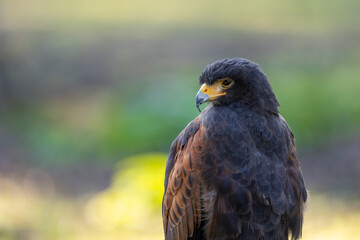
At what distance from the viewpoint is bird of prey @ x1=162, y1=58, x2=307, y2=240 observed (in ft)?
12.5

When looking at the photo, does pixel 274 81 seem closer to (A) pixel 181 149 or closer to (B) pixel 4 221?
(B) pixel 4 221

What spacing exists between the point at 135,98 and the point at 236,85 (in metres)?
7.66

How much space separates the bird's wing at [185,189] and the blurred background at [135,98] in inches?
90.0

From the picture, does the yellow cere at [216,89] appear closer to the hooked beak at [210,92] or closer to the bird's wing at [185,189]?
the hooked beak at [210,92]

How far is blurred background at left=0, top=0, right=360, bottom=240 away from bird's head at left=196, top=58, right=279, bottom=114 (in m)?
2.71

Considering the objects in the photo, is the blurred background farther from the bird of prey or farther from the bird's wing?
the bird of prey

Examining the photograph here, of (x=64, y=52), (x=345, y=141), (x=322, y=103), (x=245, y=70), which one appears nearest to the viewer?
(x=245, y=70)

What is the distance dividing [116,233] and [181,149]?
3262 millimetres

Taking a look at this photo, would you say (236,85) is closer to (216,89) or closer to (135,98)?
(216,89)

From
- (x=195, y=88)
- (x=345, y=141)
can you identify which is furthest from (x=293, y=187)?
(x=195, y=88)

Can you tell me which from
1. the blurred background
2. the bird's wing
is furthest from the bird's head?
the blurred background

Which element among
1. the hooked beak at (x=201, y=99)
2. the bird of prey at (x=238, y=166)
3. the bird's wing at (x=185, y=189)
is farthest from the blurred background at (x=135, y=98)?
the hooked beak at (x=201, y=99)

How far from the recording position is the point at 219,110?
3.94 metres

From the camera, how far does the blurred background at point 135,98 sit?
23.3 ft
